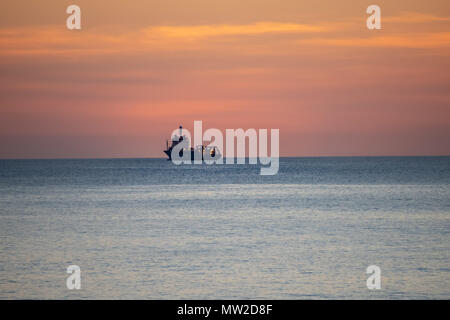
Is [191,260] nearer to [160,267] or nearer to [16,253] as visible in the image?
[160,267]

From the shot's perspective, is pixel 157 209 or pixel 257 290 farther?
pixel 157 209

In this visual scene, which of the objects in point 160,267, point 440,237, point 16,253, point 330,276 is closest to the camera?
point 330,276

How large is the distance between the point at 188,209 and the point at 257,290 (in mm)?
24962

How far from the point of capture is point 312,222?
34.4m

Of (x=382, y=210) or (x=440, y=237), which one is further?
(x=382, y=210)

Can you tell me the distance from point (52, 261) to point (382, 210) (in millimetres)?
24789

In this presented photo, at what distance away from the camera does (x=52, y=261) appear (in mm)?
22562
